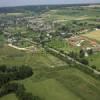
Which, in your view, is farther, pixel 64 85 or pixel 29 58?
pixel 29 58

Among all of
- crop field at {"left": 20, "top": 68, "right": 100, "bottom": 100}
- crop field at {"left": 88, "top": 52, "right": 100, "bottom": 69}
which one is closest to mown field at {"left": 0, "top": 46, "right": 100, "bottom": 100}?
crop field at {"left": 20, "top": 68, "right": 100, "bottom": 100}

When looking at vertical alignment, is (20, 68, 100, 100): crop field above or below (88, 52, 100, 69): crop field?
above

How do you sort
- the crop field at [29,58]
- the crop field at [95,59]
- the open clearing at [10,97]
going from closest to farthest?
1. the open clearing at [10,97]
2. the crop field at [95,59]
3. the crop field at [29,58]

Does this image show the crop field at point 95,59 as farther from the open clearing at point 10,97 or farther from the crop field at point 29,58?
the open clearing at point 10,97

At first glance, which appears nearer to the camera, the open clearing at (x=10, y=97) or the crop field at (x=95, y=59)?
the open clearing at (x=10, y=97)

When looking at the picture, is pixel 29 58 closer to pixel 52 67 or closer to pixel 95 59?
pixel 52 67

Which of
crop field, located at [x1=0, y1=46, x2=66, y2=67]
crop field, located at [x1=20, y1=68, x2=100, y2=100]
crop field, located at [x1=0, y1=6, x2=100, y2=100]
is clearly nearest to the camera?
crop field, located at [x1=20, y1=68, x2=100, y2=100]

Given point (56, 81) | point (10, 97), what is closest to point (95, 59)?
point (56, 81)

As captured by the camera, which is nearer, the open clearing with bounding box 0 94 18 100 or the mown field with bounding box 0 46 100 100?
the open clearing with bounding box 0 94 18 100

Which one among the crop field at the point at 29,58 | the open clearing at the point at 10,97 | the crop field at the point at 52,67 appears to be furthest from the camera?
the crop field at the point at 29,58

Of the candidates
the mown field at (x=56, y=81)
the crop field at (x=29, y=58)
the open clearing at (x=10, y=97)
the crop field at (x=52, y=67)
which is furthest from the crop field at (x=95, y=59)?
the open clearing at (x=10, y=97)

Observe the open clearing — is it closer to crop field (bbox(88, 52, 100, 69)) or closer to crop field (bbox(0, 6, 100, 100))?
crop field (bbox(0, 6, 100, 100))
